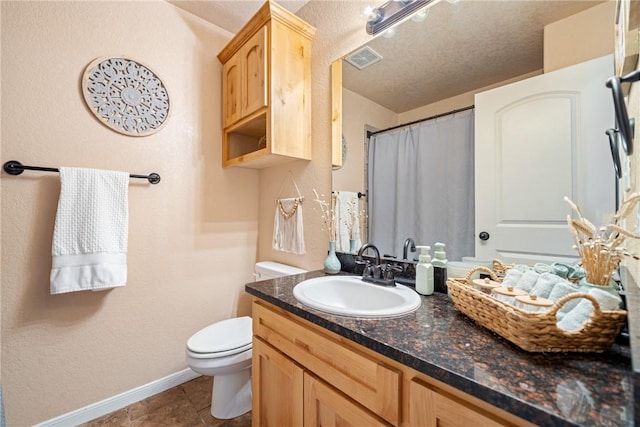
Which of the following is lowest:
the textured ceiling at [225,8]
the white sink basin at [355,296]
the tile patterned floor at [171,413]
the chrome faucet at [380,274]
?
the tile patterned floor at [171,413]

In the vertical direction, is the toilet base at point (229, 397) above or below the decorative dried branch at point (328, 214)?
below

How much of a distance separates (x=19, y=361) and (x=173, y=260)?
80 cm

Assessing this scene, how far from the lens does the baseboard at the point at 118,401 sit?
4.51 ft

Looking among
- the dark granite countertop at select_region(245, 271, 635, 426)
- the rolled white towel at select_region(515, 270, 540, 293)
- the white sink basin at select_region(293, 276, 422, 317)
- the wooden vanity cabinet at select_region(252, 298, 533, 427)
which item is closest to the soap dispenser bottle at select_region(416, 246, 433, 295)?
the white sink basin at select_region(293, 276, 422, 317)

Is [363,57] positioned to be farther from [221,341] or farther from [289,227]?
[221,341]

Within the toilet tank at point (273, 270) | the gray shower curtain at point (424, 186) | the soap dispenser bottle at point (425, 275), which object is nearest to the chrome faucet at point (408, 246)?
the gray shower curtain at point (424, 186)

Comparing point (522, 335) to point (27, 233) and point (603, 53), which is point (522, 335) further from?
point (27, 233)

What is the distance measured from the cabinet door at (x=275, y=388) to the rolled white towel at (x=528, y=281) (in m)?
0.75

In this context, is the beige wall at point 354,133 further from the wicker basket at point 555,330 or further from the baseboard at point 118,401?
the baseboard at point 118,401

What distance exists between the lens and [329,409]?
80cm

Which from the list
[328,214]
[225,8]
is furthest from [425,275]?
[225,8]

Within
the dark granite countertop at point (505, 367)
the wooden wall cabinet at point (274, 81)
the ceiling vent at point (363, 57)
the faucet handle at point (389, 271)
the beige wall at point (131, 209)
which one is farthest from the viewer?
the wooden wall cabinet at point (274, 81)

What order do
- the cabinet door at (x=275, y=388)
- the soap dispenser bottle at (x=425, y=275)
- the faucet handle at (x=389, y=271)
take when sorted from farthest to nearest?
1. the faucet handle at (x=389, y=271)
2. the soap dispenser bottle at (x=425, y=275)
3. the cabinet door at (x=275, y=388)

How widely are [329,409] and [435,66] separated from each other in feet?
4.66
